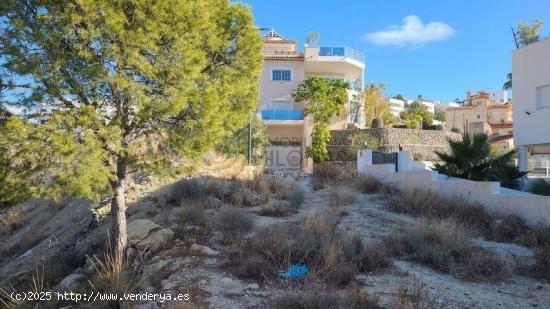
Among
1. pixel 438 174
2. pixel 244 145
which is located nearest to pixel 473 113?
pixel 244 145

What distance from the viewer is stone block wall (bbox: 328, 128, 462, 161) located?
3030 centimetres

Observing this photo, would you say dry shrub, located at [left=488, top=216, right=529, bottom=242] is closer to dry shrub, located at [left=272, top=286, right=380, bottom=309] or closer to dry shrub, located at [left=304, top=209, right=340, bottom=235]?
dry shrub, located at [left=304, top=209, right=340, bottom=235]

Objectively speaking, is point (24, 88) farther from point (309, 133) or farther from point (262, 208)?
point (309, 133)

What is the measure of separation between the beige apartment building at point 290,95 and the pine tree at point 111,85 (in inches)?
911

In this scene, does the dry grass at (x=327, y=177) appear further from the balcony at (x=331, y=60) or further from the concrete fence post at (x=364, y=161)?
the balcony at (x=331, y=60)

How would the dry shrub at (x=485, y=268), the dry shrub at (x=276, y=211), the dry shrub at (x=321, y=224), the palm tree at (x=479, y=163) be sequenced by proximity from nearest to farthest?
the dry shrub at (x=485, y=268)
the dry shrub at (x=321, y=224)
the dry shrub at (x=276, y=211)
the palm tree at (x=479, y=163)

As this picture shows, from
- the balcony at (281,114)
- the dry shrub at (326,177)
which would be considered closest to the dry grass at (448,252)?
the dry shrub at (326,177)

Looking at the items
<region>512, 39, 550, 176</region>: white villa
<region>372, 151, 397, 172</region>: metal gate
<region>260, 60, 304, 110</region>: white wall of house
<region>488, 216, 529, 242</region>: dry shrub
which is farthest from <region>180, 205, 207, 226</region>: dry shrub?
<region>260, 60, 304, 110</region>: white wall of house

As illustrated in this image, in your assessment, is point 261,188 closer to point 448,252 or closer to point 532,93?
point 448,252

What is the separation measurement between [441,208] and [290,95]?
23.2 metres

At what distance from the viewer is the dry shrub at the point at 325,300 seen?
5.95 metres

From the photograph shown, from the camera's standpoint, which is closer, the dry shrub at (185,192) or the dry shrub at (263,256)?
the dry shrub at (263,256)

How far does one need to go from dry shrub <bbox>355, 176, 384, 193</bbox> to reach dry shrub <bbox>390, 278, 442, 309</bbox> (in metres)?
10.7

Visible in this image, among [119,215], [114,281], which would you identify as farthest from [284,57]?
[114,281]
